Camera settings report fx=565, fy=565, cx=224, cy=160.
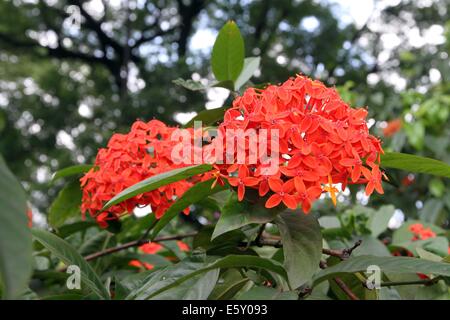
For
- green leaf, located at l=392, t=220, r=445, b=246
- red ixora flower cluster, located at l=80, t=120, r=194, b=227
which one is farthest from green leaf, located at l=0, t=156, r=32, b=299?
green leaf, located at l=392, t=220, r=445, b=246

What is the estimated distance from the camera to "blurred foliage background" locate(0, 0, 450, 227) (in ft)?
23.7

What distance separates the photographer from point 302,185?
72 centimetres

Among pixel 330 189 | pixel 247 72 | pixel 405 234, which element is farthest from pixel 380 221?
pixel 330 189

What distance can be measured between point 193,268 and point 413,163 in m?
0.36

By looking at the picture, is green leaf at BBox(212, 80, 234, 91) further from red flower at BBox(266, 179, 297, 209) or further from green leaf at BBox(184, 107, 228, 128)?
red flower at BBox(266, 179, 297, 209)

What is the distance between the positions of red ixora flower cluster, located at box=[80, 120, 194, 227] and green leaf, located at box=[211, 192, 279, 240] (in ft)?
0.54

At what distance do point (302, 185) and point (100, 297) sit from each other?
328 millimetres

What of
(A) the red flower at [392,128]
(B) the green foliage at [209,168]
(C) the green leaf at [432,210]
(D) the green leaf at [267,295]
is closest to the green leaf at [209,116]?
(B) the green foliage at [209,168]

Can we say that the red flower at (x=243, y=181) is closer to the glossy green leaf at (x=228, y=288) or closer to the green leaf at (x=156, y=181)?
the green leaf at (x=156, y=181)

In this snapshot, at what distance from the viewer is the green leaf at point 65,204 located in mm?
1123

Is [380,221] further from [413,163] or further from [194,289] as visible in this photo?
[194,289]

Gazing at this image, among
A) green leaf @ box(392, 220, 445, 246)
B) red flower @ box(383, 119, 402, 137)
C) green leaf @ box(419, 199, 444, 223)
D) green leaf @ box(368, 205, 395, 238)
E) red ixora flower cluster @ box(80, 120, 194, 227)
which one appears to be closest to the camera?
red ixora flower cluster @ box(80, 120, 194, 227)

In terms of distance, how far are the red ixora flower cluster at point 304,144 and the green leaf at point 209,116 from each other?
20 centimetres
